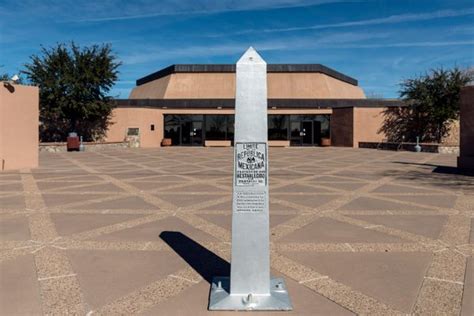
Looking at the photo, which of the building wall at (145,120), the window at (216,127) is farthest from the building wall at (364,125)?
the window at (216,127)

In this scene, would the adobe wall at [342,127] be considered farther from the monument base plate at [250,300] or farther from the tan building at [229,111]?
the monument base plate at [250,300]

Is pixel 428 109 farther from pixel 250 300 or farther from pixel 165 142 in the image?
pixel 250 300

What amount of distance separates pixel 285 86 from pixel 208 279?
34.3m

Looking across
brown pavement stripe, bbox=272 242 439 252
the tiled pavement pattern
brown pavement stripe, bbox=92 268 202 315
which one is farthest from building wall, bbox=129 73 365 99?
brown pavement stripe, bbox=92 268 202 315

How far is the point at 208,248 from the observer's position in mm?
5184

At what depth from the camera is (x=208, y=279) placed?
414cm

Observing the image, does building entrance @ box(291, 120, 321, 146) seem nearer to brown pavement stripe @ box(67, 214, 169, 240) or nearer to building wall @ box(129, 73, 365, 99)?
building wall @ box(129, 73, 365, 99)

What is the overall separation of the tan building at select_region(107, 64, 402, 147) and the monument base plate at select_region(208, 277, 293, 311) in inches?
1077

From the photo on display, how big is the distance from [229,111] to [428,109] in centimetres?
1516

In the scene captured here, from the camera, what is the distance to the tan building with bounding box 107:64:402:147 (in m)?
30.3

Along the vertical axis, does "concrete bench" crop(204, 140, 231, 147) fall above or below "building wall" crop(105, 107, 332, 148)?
below

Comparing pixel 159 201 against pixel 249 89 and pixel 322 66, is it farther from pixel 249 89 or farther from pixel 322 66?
pixel 322 66

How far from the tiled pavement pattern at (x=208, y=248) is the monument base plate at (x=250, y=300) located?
0.10 metres

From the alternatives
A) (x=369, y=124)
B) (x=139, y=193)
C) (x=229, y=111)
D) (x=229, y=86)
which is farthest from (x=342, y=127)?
(x=139, y=193)
